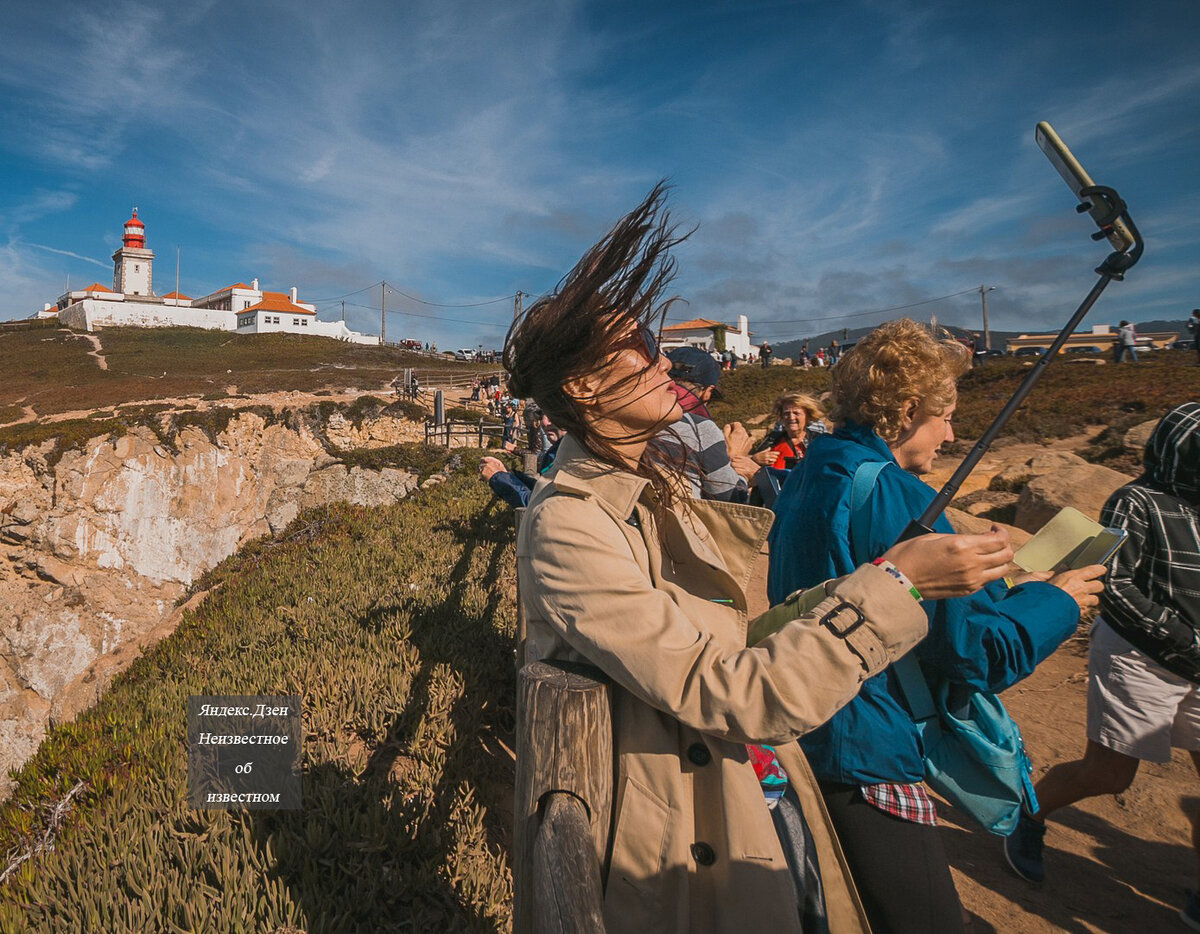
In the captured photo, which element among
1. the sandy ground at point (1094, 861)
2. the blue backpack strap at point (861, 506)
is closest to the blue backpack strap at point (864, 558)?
the blue backpack strap at point (861, 506)

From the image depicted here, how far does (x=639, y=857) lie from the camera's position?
1.25 metres

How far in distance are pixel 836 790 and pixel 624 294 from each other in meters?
1.39

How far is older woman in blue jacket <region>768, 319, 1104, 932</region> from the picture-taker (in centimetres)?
169

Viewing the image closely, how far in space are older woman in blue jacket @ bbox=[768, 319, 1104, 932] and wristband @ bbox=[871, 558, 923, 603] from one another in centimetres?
48

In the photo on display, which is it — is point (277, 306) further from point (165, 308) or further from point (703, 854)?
point (703, 854)

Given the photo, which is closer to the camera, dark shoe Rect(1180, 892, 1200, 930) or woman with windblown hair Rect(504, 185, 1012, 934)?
woman with windblown hair Rect(504, 185, 1012, 934)

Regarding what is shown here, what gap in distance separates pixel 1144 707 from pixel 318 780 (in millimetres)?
3526

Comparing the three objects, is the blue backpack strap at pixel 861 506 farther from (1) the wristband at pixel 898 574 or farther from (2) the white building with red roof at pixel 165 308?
(2) the white building with red roof at pixel 165 308

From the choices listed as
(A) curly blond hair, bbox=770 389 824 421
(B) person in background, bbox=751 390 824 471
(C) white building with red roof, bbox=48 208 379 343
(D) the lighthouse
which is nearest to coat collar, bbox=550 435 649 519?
(B) person in background, bbox=751 390 824 471

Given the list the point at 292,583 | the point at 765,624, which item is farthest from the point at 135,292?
the point at 765,624

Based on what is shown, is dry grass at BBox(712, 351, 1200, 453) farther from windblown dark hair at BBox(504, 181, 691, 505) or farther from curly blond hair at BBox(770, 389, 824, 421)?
windblown dark hair at BBox(504, 181, 691, 505)

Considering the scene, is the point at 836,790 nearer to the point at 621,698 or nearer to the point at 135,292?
the point at 621,698

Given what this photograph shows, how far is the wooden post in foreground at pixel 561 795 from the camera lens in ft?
3.59

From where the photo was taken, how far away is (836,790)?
177cm
